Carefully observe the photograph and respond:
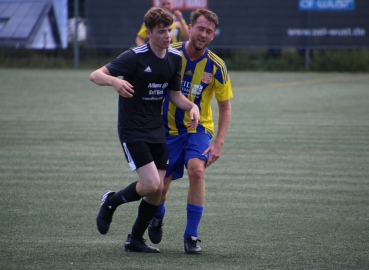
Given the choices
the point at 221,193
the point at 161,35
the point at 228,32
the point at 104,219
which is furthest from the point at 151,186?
the point at 228,32

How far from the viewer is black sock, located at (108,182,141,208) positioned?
4805 millimetres

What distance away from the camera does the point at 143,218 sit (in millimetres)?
4941

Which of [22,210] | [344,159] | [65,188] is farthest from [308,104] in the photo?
[22,210]

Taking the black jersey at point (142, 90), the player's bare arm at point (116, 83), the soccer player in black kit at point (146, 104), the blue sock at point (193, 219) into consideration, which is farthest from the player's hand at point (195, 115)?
the blue sock at point (193, 219)

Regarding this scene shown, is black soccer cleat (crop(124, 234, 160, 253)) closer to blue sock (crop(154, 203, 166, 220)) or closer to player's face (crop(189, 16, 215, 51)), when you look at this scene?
blue sock (crop(154, 203, 166, 220))

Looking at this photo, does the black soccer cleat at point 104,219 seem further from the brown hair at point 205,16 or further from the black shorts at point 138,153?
the brown hair at point 205,16

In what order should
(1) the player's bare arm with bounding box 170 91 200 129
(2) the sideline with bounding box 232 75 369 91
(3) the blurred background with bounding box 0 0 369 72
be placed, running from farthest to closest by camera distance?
(3) the blurred background with bounding box 0 0 369 72, (2) the sideline with bounding box 232 75 369 91, (1) the player's bare arm with bounding box 170 91 200 129

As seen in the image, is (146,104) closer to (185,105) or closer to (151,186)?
(185,105)

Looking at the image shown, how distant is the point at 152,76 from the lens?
4.73 meters

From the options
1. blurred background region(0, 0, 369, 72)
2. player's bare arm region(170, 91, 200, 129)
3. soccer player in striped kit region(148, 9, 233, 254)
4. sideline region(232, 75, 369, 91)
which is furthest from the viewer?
blurred background region(0, 0, 369, 72)

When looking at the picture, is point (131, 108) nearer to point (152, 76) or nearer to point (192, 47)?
point (152, 76)

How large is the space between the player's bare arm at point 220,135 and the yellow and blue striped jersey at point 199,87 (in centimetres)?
8

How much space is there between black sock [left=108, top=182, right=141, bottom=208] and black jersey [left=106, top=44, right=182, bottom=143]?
36cm

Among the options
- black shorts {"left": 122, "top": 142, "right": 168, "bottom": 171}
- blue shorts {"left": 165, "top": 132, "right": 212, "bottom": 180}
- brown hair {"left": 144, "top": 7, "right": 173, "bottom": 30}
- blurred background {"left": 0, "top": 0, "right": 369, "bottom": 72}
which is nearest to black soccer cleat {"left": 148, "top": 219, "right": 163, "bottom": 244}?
blue shorts {"left": 165, "top": 132, "right": 212, "bottom": 180}
